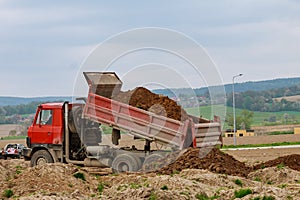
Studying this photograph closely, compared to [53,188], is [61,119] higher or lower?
higher

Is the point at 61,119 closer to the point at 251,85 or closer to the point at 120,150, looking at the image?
the point at 120,150

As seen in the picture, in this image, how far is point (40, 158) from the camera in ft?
84.2

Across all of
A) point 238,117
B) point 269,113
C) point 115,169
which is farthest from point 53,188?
point 269,113

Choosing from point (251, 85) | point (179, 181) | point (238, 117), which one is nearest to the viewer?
point (179, 181)

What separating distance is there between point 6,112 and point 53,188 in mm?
139328

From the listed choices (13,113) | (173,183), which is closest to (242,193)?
(173,183)

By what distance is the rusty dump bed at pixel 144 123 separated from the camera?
23.2 m

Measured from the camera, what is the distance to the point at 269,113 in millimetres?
146375

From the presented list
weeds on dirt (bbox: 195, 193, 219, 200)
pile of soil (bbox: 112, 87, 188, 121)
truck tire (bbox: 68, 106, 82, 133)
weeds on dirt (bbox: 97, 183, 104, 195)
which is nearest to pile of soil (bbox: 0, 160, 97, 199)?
weeds on dirt (bbox: 97, 183, 104, 195)

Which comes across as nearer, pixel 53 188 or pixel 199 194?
pixel 199 194

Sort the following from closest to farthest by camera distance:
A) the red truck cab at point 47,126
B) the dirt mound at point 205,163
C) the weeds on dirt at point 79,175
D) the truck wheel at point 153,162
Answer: the weeds on dirt at point 79,175 < the dirt mound at point 205,163 < the truck wheel at point 153,162 < the red truck cab at point 47,126

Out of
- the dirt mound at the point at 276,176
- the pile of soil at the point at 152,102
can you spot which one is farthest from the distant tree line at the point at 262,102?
the dirt mound at the point at 276,176

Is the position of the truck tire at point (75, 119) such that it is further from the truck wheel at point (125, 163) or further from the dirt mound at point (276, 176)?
the dirt mound at point (276, 176)

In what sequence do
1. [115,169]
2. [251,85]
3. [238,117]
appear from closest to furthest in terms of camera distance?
[115,169]
[238,117]
[251,85]
